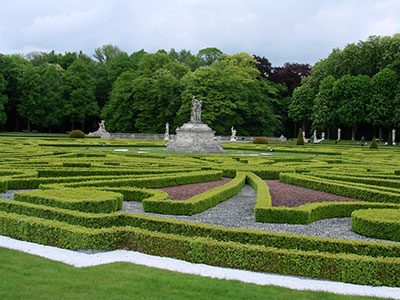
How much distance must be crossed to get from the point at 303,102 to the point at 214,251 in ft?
200

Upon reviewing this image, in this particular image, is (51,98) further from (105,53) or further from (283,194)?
(283,194)

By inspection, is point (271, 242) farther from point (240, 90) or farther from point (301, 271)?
point (240, 90)

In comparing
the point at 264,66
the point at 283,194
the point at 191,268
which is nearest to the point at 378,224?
the point at 191,268

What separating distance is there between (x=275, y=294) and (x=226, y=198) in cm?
636

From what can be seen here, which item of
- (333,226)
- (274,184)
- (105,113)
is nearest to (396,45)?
(105,113)

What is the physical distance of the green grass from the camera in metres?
5.09

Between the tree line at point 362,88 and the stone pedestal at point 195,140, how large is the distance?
93.0 ft

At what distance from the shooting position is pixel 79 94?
6419cm

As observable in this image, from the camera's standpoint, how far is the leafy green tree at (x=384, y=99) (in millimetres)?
52188

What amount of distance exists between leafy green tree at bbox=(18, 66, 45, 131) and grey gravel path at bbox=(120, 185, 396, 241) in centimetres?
5599

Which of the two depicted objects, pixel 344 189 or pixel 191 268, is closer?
pixel 191 268

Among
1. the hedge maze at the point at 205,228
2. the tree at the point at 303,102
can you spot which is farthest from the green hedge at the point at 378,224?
the tree at the point at 303,102

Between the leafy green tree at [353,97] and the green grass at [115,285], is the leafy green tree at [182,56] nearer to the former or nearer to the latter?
the leafy green tree at [353,97]

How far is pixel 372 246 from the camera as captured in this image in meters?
6.54
